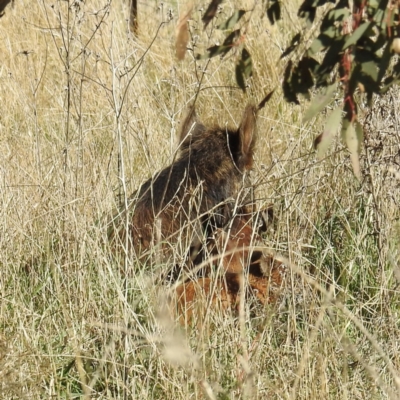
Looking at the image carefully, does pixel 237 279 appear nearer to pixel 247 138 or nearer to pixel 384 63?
pixel 247 138

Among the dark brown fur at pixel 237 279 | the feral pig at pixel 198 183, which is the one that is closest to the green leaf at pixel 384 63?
the dark brown fur at pixel 237 279

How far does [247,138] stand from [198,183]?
67 centimetres

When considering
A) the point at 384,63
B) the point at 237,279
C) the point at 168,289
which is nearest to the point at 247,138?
the point at 237,279

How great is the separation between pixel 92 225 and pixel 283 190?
47.1 inches

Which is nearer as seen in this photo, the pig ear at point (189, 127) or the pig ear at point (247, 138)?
the pig ear at point (247, 138)

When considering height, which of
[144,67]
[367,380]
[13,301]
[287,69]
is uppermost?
[287,69]

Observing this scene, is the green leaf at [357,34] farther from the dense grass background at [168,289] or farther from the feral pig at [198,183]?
the feral pig at [198,183]

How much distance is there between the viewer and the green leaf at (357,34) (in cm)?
201

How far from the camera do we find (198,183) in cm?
455

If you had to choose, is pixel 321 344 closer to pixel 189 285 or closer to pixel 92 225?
pixel 189 285

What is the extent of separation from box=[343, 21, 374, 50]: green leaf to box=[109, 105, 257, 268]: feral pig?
7.84 feet

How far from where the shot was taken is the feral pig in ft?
14.9

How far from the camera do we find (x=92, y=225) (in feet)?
14.1

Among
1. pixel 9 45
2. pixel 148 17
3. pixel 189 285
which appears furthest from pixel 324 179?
pixel 148 17
